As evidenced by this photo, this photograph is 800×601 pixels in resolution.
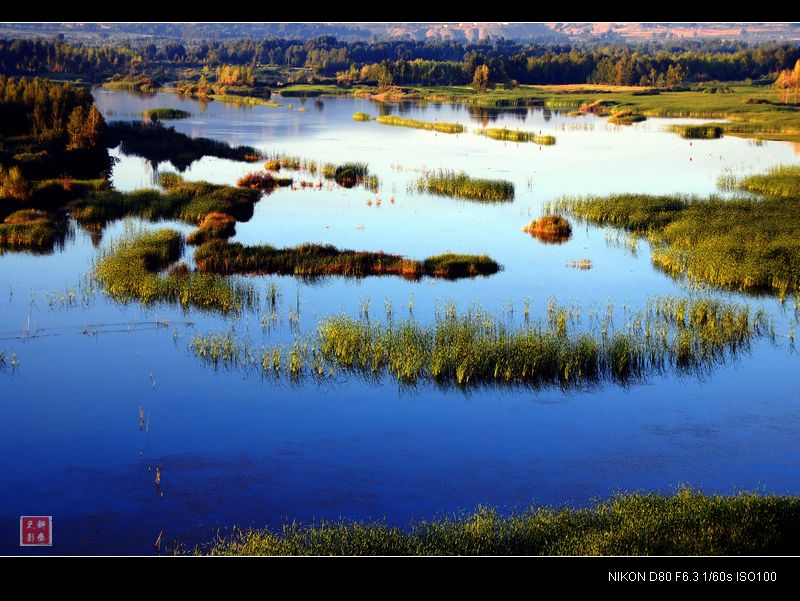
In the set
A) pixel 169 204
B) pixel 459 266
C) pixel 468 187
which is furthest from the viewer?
pixel 468 187

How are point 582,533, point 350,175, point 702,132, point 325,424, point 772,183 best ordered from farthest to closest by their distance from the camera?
point 702,132
point 350,175
point 772,183
point 325,424
point 582,533

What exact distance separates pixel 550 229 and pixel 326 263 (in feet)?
39.7

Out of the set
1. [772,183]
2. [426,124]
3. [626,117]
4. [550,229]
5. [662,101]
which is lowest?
[550,229]

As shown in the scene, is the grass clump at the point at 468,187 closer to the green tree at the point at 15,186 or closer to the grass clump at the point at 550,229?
the grass clump at the point at 550,229

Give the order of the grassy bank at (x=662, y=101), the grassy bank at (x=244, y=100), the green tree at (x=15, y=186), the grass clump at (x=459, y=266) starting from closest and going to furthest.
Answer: the grass clump at (x=459, y=266) → the green tree at (x=15, y=186) → the grassy bank at (x=662, y=101) → the grassy bank at (x=244, y=100)

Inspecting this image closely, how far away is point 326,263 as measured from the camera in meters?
35.5

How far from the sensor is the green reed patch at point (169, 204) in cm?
4434

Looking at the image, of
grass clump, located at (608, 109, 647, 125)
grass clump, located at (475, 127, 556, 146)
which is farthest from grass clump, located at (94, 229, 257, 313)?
grass clump, located at (608, 109, 647, 125)

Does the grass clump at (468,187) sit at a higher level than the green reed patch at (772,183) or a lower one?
lower

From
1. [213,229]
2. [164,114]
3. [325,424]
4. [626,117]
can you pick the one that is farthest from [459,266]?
[626,117]

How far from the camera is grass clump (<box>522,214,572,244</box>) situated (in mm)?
42094

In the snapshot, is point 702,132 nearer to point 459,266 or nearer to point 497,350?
point 459,266

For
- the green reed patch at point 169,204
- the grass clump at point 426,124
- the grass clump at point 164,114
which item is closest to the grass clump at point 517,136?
the grass clump at point 426,124

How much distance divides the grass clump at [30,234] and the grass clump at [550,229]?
69.1ft
